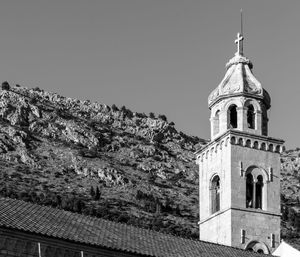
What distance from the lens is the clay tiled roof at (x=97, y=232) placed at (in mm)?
26844

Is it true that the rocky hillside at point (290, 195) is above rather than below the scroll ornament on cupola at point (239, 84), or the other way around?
above

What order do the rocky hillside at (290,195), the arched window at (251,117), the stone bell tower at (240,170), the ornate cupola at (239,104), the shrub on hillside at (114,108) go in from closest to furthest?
the stone bell tower at (240,170), the ornate cupola at (239,104), the arched window at (251,117), the rocky hillside at (290,195), the shrub on hillside at (114,108)

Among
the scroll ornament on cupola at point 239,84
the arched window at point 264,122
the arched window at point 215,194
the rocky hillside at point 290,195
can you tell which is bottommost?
the arched window at point 215,194

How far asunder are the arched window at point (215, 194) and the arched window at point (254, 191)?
1.67m

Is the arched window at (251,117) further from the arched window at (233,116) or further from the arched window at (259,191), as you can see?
the arched window at (259,191)

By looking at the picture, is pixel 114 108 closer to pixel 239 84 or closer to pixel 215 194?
pixel 239 84

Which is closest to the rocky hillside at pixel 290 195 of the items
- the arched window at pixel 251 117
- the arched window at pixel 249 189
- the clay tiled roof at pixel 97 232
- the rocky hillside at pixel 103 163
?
the rocky hillside at pixel 103 163

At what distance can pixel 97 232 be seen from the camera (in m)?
29.1

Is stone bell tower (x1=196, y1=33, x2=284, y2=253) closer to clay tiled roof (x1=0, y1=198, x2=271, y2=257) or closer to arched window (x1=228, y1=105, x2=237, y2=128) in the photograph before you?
arched window (x1=228, y1=105, x2=237, y2=128)

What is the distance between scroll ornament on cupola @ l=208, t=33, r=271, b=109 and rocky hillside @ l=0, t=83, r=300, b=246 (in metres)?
35.9

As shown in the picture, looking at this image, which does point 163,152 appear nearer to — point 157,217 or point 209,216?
point 157,217

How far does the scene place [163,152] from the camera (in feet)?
449

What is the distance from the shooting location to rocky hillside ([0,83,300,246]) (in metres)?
99.4

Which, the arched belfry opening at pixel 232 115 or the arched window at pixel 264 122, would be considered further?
the arched window at pixel 264 122
